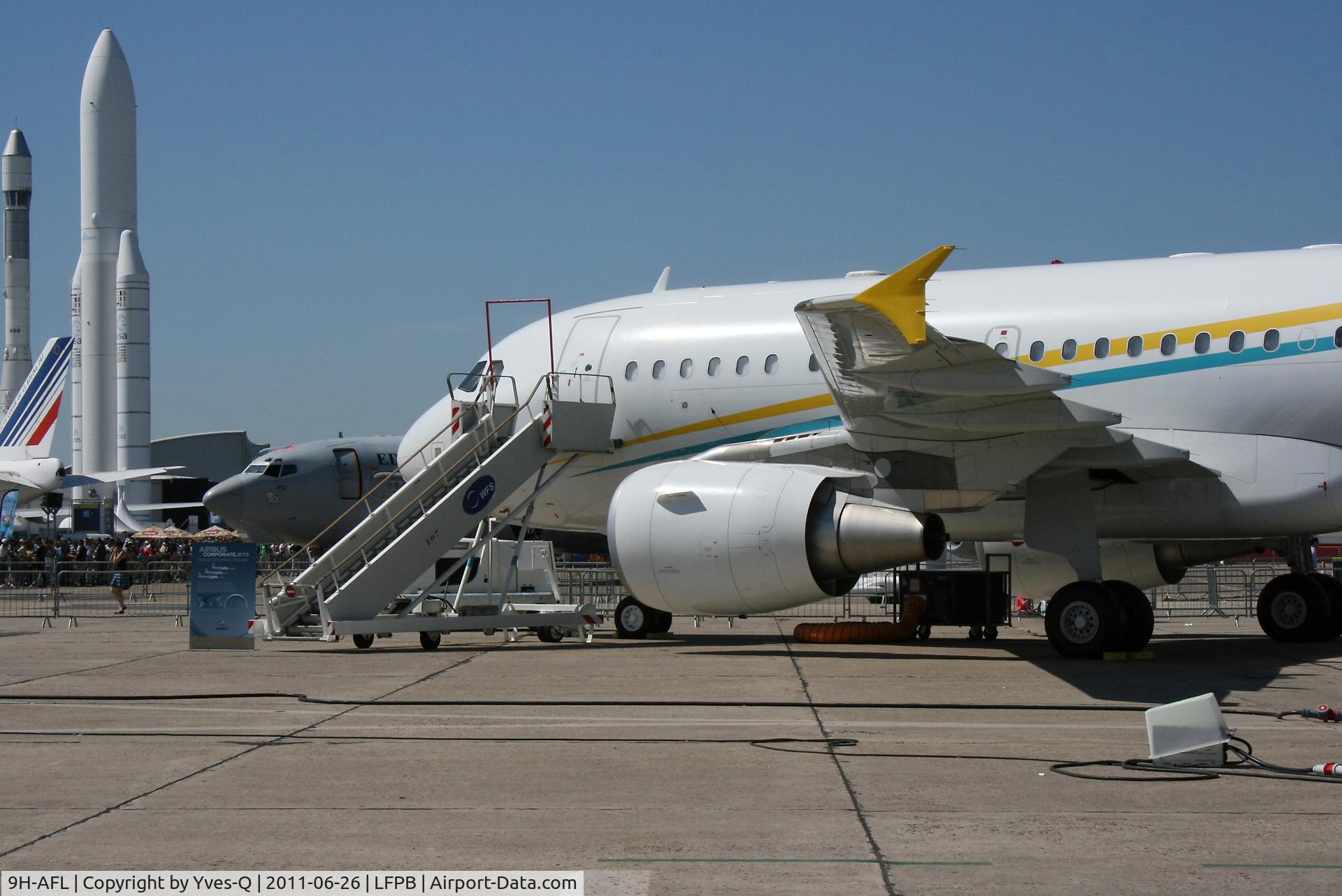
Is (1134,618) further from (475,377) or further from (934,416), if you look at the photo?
(475,377)

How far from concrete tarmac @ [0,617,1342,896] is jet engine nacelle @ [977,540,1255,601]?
9.69 ft

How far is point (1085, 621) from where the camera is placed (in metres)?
13.4

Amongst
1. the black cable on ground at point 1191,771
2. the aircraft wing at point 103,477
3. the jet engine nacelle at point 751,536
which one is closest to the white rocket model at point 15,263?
the aircraft wing at point 103,477

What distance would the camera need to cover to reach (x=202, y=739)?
8609mm

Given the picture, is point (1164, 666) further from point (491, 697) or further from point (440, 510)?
point (440, 510)

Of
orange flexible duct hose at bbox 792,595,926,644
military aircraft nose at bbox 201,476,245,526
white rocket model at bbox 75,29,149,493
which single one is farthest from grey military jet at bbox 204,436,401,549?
white rocket model at bbox 75,29,149,493

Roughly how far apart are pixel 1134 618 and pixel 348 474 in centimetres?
2066

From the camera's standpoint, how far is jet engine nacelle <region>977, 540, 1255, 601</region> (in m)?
16.4

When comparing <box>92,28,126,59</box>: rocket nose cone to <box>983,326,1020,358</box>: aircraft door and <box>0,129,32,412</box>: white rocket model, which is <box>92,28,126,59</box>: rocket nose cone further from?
<box>983,326,1020,358</box>: aircraft door

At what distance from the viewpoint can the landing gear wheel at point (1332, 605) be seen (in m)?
16.0

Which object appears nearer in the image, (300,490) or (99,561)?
(300,490)

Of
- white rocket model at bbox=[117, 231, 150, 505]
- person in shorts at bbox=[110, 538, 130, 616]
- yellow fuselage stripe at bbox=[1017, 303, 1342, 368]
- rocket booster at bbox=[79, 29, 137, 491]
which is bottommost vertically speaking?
person in shorts at bbox=[110, 538, 130, 616]

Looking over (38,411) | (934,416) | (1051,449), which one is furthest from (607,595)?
(38,411)

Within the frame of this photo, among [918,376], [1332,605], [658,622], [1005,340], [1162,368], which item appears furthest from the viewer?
[658,622]
